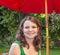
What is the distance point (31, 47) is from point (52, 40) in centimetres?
1168

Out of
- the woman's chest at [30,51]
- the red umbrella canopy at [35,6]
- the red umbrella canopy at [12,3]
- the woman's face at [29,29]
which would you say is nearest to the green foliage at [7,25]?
the red umbrella canopy at [35,6]

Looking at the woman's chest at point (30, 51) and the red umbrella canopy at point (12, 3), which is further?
the red umbrella canopy at point (12, 3)

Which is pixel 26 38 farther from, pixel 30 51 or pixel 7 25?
pixel 7 25

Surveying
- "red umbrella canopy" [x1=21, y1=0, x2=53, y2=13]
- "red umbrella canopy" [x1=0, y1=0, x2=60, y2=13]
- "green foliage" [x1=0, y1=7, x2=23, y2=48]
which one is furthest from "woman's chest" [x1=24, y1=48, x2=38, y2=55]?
"green foliage" [x1=0, y1=7, x2=23, y2=48]

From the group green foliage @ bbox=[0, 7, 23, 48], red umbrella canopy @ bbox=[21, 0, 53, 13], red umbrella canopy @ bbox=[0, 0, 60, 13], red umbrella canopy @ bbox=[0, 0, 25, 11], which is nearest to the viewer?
red umbrella canopy @ bbox=[0, 0, 25, 11]

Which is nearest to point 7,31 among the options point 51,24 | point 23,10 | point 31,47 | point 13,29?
point 13,29

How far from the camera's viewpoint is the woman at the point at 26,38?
3258mm

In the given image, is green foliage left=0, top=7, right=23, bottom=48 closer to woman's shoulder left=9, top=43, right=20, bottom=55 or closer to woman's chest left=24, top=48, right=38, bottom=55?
woman's chest left=24, top=48, right=38, bottom=55

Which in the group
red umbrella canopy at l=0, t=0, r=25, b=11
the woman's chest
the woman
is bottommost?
the woman's chest

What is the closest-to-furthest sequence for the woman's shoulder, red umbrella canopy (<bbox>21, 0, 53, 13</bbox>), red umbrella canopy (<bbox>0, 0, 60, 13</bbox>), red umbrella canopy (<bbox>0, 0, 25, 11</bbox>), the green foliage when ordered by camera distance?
1. the woman's shoulder
2. red umbrella canopy (<bbox>0, 0, 25, 11</bbox>)
3. red umbrella canopy (<bbox>0, 0, 60, 13</bbox>)
4. red umbrella canopy (<bbox>21, 0, 53, 13</bbox>)
5. the green foliage

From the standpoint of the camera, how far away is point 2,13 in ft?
49.6

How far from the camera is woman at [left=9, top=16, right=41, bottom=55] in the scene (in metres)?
3.26

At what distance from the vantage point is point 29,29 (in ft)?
10.7

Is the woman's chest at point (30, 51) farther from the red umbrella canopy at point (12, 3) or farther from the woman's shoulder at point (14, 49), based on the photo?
the red umbrella canopy at point (12, 3)
